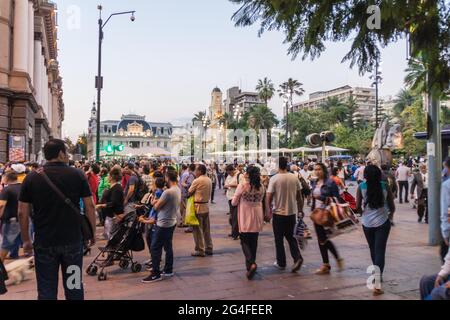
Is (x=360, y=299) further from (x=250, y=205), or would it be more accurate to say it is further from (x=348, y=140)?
(x=348, y=140)

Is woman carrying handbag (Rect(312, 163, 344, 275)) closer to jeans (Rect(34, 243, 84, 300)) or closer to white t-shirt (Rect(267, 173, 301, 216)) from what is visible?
white t-shirt (Rect(267, 173, 301, 216))

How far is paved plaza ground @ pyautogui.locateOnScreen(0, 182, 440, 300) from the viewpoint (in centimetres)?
555

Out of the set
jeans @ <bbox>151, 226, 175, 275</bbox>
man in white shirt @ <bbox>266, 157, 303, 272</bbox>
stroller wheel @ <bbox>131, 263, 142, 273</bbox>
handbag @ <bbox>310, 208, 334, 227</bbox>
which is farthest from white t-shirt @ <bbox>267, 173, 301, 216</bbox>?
stroller wheel @ <bbox>131, 263, 142, 273</bbox>

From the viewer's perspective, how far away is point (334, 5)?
4574 millimetres

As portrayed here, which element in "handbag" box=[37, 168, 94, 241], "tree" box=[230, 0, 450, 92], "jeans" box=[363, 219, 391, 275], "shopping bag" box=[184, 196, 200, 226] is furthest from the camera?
"shopping bag" box=[184, 196, 200, 226]

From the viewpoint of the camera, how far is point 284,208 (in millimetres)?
6766

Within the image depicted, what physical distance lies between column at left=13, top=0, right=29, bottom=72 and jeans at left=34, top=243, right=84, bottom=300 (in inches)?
797

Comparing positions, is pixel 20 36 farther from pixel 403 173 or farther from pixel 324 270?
pixel 324 270

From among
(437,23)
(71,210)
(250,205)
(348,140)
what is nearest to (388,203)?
(250,205)

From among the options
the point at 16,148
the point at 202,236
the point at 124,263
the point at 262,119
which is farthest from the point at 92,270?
the point at 262,119

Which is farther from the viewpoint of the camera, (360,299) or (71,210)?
(360,299)

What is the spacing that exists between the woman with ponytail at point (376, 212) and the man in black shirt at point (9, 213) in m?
5.82

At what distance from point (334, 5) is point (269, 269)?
14.2 feet
